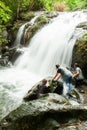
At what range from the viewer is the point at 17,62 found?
19.6m

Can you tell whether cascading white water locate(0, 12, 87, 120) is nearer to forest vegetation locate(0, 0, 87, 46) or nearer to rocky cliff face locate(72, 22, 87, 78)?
rocky cliff face locate(72, 22, 87, 78)

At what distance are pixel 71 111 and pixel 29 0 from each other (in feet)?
A: 63.0

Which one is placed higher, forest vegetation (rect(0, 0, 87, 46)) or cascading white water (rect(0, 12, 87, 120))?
forest vegetation (rect(0, 0, 87, 46))

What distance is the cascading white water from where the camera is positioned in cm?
1476

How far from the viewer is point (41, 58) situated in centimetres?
1872

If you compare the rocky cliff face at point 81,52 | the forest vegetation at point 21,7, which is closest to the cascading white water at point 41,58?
the rocky cliff face at point 81,52

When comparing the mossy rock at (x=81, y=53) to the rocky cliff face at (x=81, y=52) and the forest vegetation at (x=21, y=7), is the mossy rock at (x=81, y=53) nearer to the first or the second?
the rocky cliff face at (x=81, y=52)

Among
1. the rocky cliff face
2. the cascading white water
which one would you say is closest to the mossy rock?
the rocky cliff face

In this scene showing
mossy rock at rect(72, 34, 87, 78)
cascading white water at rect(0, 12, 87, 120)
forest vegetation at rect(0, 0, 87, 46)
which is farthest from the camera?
forest vegetation at rect(0, 0, 87, 46)

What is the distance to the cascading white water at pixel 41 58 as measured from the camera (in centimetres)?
1476

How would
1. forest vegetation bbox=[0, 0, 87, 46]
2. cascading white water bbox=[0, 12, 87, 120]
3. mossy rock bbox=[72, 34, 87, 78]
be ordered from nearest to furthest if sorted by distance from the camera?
cascading white water bbox=[0, 12, 87, 120]
mossy rock bbox=[72, 34, 87, 78]
forest vegetation bbox=[0, 0, 87, 46]

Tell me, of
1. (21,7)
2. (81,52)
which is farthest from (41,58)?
(21,7)

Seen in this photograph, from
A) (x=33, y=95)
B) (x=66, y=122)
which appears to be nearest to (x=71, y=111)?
(x=66, y=122)

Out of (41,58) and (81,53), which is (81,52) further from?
(41,58)
